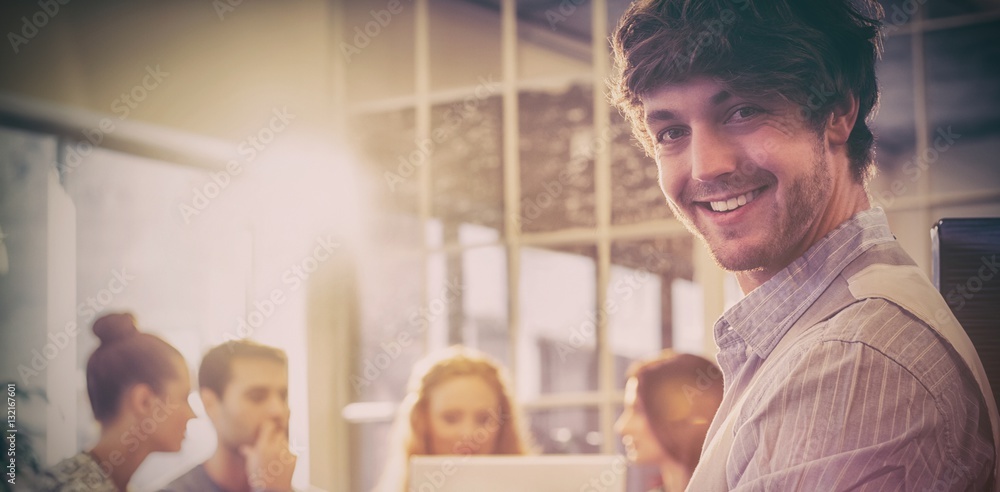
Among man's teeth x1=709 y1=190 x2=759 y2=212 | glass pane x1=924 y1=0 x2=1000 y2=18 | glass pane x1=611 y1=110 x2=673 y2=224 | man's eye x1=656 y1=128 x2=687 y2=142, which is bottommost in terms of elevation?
man's teeth x1=709 y1=190 x2=759 y2=212

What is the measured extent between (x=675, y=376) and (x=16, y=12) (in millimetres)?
2780

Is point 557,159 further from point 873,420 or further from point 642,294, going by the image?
point 873,420

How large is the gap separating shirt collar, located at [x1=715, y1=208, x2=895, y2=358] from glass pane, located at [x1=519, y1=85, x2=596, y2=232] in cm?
284

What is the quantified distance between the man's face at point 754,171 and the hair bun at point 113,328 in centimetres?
214

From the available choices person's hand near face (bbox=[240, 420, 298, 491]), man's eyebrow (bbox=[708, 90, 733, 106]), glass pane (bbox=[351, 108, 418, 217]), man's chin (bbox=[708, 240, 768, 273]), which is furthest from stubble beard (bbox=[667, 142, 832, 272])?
glass pane (bbox=[351, 108, 418, 217])

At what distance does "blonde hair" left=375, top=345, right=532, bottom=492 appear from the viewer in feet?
10.9

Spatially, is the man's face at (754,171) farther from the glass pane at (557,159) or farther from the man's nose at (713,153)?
the glass pane at (557,159)

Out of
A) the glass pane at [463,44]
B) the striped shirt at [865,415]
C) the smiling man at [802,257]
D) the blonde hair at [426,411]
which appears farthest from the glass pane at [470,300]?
the striped shirt at [865,415]

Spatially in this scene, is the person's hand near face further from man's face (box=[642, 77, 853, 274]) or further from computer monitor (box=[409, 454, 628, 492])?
man's face (box=[642, 77, 853, 274])

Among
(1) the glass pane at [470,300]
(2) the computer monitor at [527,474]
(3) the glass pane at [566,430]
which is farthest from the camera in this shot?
(1) the glass pane at [470,300]

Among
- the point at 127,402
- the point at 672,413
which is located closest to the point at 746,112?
the point at 672,413

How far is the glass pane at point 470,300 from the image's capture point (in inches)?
156

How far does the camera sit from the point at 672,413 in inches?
104

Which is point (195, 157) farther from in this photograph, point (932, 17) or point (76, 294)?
point (932, 17)
